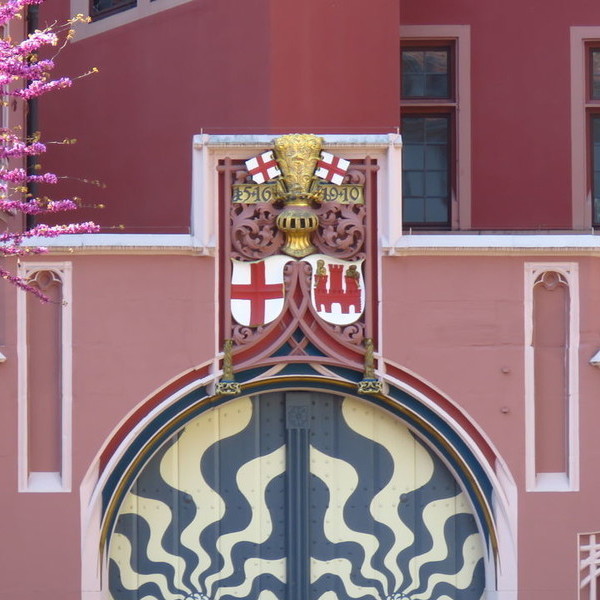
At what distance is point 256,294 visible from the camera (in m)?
13.7

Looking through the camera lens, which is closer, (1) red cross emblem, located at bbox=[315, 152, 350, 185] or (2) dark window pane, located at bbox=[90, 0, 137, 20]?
(1) red cross emblem, located at bbox=[315, 152, 350, 185]

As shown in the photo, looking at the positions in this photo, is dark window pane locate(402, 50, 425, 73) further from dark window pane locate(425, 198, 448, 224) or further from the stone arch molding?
the stone arch molding

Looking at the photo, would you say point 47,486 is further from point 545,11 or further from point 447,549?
point 545,11

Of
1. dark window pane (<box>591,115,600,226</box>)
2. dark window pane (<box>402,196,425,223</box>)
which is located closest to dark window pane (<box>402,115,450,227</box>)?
Result: dark window pane (<box>402,196,425,223</box>)

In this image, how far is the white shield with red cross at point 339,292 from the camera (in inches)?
537

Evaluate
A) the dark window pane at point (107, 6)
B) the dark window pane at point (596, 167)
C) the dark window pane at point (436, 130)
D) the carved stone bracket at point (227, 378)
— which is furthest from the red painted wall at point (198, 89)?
the dark window pane at point (596, 167)

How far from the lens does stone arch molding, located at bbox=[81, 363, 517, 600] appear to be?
532 inches

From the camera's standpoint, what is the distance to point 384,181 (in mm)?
13703

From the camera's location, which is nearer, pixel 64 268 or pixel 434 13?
pixel 64 268

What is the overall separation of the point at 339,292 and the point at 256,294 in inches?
24.6

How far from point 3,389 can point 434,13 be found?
6010 mm

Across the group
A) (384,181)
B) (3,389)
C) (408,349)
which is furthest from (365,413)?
(3,389)

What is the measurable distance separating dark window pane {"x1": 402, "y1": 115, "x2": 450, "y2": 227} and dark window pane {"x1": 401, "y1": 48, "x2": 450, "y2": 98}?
24 centimetres

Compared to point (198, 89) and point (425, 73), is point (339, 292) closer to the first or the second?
point (198, 89)
